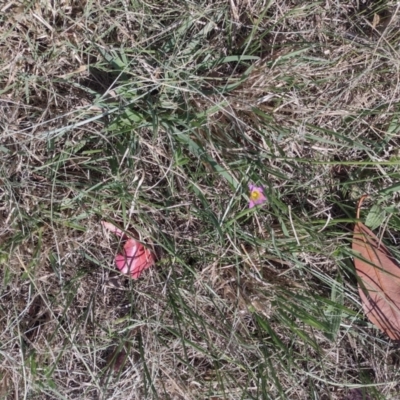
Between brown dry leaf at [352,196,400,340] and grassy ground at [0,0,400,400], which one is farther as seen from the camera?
brown dry leaf at [352,196,400,340]

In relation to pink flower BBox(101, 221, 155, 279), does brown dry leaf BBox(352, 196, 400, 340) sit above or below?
below

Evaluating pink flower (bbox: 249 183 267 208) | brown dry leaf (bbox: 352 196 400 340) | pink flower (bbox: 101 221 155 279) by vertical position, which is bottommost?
brown dry leaf (bbox: 352 196 400 340)

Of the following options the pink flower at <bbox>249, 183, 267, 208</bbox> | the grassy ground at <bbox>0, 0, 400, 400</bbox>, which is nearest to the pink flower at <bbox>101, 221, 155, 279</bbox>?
the grassy ground at <bbox>0, 0, 400, 400</bbox>

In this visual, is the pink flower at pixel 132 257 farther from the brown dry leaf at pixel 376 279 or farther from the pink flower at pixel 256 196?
the brown dry leaf at pixel 376 279

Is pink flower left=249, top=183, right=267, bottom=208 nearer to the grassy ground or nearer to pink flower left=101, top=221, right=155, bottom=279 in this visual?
the grassy ground

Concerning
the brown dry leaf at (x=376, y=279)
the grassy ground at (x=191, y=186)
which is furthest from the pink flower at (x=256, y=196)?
the brown dry leaf at (x=376, y=279)

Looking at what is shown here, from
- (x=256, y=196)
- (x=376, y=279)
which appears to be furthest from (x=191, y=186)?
(x=376, y=279)

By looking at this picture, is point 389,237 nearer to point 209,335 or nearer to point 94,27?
point 209,335
